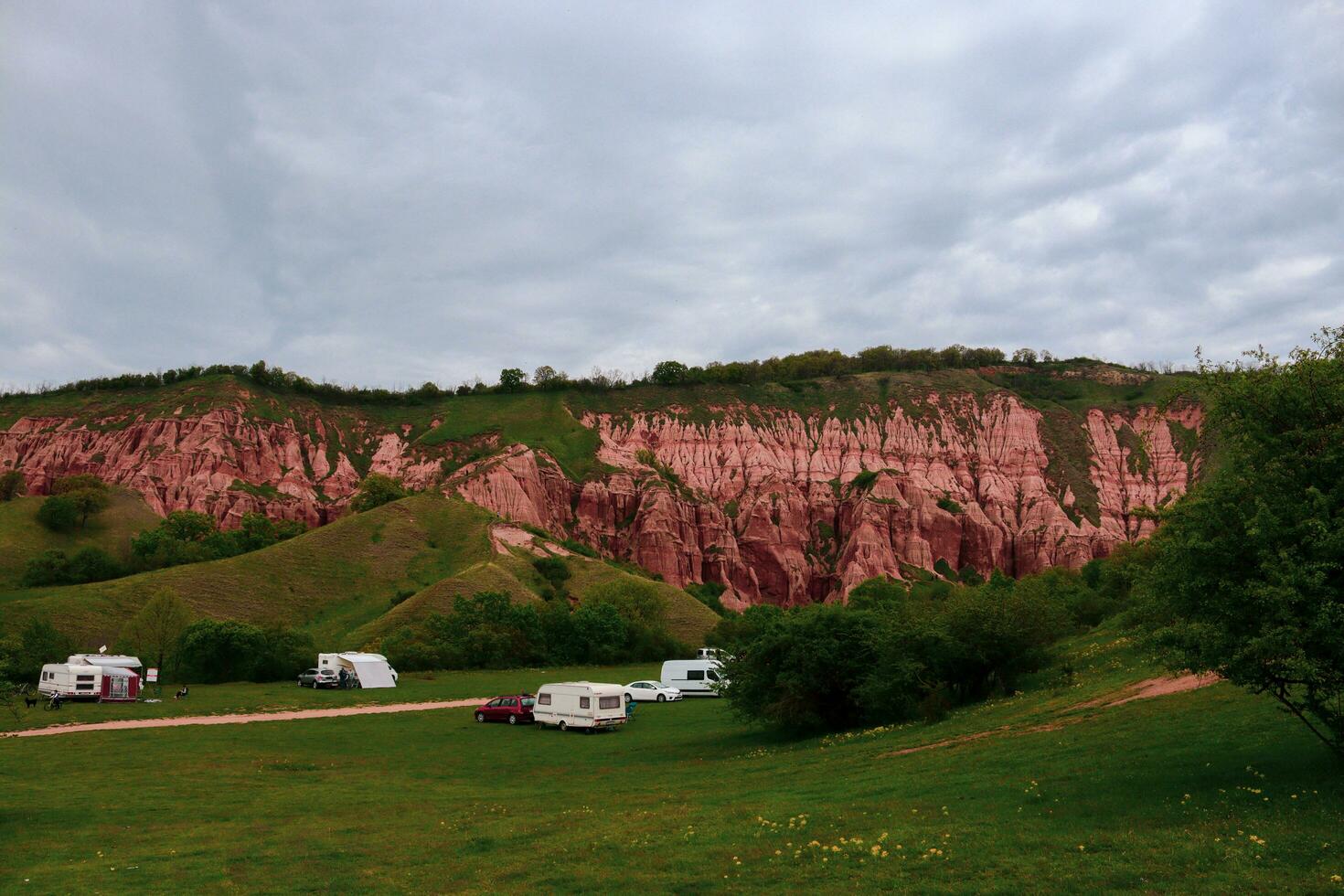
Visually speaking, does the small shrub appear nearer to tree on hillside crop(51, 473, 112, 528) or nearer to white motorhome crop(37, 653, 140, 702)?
tree on hillside crop(51, 473, 112, 528)

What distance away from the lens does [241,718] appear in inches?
1561

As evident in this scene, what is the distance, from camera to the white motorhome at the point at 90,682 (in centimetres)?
4341

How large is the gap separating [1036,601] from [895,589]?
212 feet

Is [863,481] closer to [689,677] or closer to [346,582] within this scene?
[346,582]

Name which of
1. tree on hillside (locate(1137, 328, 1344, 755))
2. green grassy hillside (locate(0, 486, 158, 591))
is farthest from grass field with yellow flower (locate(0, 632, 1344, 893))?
green grassy hillside (locate(0, 486, 158, 591))

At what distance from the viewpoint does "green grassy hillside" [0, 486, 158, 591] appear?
86.0 meters

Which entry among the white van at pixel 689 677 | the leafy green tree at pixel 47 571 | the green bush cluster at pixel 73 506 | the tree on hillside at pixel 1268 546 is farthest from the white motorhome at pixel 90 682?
→ the green bush cluster at pixel 73 506

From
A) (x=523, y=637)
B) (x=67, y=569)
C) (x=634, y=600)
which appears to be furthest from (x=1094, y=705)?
(x=67, y=569)

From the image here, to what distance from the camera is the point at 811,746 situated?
27.8 metres

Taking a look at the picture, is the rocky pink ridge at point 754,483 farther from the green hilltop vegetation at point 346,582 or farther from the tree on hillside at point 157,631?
the tree on hillside at point 157,631

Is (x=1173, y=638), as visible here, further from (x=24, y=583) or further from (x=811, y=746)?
(x=24, y=583)

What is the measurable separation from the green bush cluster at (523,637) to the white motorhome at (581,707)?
28.6 metres

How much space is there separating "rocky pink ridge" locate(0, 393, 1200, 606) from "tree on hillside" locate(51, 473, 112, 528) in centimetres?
854

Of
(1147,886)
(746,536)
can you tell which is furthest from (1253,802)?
(746,536)
